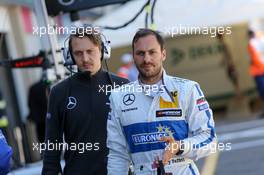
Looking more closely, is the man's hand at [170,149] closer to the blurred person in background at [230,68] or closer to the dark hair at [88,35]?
the dark hair at [88,35]

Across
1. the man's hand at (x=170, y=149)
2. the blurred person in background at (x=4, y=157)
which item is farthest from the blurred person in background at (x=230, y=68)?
the man's hand at (x=170, y=149)

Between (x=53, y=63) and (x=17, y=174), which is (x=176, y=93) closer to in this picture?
(x=53, y=63)

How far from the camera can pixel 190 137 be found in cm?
430

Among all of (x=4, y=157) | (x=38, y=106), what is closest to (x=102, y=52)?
(x=4, y=157)

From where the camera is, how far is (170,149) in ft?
13.5

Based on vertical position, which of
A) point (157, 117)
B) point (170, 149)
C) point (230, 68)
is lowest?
point (230, 68)

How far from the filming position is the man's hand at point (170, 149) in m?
4.12

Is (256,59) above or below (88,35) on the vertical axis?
below

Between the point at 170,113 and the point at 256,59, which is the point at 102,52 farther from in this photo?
the point at 256,59

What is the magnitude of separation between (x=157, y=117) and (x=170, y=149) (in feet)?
0.98

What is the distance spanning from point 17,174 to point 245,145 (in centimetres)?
367

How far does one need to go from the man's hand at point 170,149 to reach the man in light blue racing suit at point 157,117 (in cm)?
→ 9

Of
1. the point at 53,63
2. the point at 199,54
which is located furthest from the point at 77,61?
the point at 199,54

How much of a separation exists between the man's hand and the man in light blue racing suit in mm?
94
